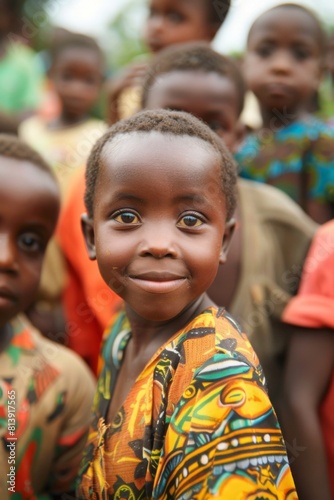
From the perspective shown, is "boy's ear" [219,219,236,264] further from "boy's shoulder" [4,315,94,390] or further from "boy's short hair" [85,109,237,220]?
"boy's shoulder" [4,315,94,390]

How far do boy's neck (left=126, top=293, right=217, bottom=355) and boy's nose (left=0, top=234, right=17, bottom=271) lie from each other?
17.3 inches

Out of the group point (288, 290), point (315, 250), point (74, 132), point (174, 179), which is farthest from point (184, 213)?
point (74, 132)

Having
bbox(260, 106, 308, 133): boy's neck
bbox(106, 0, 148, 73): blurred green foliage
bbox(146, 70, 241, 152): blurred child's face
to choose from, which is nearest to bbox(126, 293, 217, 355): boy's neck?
bbox(146, 70, 241, 152): blurred child's face

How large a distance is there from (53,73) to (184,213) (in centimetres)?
381

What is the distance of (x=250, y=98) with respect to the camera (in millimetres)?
4676

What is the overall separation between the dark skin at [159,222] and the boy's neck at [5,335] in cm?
69

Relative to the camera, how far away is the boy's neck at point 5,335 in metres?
2.19

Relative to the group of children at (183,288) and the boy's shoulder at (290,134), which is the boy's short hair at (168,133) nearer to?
the group of children at (183,288)

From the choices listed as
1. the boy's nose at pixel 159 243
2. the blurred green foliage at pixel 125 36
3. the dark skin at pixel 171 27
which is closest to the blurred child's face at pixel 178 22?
the dark skin at pixel 171 27

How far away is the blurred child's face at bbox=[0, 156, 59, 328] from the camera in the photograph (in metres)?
2.07

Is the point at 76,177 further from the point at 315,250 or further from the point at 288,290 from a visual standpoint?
the point at 315,250

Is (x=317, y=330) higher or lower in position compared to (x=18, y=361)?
higher

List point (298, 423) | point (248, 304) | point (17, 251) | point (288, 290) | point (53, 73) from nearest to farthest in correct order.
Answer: point (298, 423) < point (17, 251) < point (248, 304) < point (288, 290) < point (53, 73)

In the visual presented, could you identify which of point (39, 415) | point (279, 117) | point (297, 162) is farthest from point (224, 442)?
point (279, 117)
